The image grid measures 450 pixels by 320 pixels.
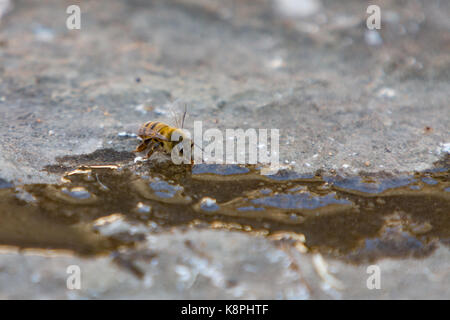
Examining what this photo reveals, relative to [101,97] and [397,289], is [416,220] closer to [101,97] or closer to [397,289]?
[397,289]

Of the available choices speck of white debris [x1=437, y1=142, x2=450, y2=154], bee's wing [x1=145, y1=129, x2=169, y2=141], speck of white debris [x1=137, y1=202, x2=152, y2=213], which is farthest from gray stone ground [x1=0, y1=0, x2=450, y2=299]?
speck of white debris [x1=137, y1=202, x2=152, y2=213]

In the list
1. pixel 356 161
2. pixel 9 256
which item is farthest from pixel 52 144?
pixel 356 161

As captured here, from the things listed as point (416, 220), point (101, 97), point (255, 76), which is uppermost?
point (255, 76)

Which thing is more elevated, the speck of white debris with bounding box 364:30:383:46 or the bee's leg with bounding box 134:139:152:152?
the speck of white debris with bounding box 364:30:383:46

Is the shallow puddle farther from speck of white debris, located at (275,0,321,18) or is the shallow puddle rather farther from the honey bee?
speck of white debris, located at (275,0,321,18)

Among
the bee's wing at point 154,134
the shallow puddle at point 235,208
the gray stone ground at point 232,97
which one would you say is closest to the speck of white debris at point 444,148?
the gray stone ground at point 232,97
